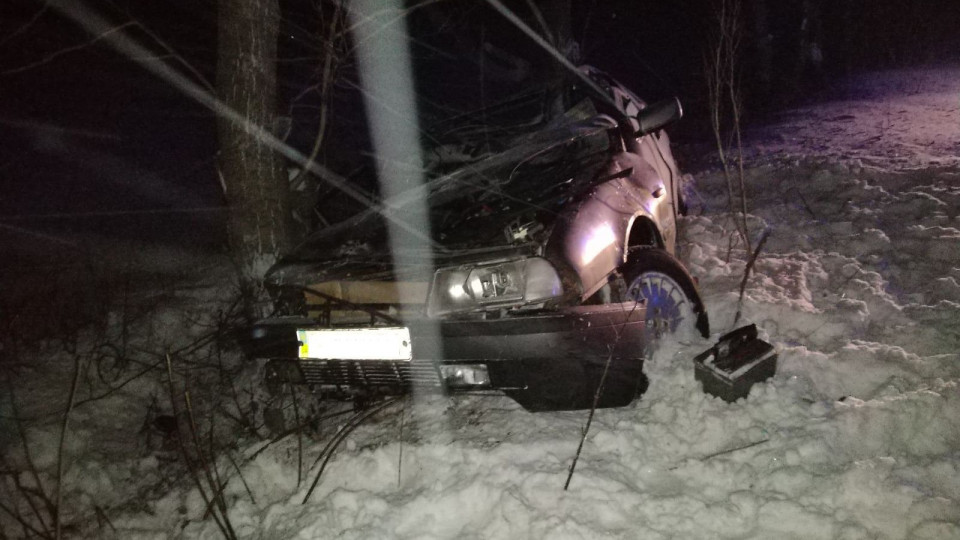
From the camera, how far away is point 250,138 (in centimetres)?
398

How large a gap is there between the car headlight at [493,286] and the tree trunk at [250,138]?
1.99 m

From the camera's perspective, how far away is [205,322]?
4.35 meters

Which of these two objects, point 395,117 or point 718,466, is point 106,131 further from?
point 718,466

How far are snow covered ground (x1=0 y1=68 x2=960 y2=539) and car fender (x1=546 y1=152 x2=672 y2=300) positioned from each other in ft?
2.25

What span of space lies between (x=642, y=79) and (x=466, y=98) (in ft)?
19.3

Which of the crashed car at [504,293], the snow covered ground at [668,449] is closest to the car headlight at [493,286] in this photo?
the crashed car at [504,293]

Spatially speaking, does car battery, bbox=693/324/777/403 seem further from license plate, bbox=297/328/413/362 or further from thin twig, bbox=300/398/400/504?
thin twig, bbox=300/398/400/504

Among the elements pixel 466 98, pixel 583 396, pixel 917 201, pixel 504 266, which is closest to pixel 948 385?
pixel 583 396

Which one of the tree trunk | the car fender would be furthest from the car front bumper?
the tree trunk

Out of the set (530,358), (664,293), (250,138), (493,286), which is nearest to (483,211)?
(493,286)

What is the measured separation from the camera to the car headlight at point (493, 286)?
2.38 meters

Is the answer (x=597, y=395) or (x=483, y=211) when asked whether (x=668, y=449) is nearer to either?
(x=597, y=395)

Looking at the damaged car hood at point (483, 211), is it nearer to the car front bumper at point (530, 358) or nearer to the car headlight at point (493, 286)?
the car headlight at point (493, 286)

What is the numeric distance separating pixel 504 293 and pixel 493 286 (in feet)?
0.19
